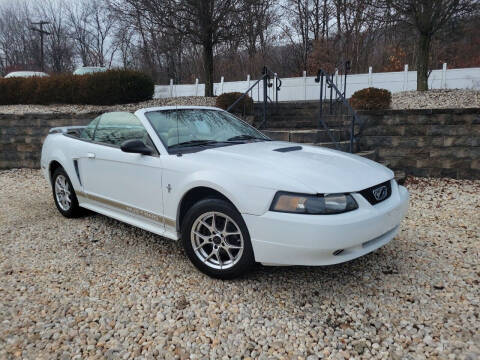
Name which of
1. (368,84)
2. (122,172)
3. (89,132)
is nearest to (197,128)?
(122,172)

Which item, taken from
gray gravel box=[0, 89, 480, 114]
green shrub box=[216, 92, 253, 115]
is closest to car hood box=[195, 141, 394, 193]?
green shrub box=[216, 92, 253, 115]

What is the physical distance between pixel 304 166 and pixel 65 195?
3497 millimetres

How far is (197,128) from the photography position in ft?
11.9

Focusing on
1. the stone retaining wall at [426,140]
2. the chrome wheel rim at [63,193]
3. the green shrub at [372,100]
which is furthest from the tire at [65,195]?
the green shrub at [372,100]

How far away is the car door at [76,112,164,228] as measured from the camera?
3262 millimetres

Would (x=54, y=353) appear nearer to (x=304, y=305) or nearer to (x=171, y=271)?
(x=171, y=271)

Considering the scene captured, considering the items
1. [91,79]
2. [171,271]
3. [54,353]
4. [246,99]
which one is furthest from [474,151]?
[91,79]

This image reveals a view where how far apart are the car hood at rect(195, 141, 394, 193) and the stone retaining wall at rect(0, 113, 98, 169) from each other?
6798mm

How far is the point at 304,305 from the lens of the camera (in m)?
2.63

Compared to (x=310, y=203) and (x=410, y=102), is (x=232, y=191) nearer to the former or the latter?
(x=310, y=203)

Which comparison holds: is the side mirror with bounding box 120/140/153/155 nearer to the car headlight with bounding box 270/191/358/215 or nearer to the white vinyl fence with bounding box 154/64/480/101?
the car headlight with bounding box 270/191/358/215

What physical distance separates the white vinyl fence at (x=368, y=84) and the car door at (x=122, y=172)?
8.24m

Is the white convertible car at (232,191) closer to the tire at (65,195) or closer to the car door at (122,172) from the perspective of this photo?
the car door at (122,172)

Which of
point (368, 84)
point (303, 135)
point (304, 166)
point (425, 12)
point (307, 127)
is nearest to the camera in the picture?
point (304, 166)
